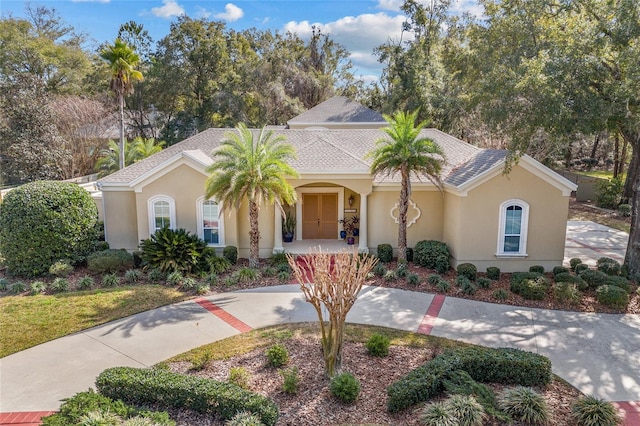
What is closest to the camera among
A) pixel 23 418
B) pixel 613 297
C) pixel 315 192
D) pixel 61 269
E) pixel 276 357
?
pixel 23 418

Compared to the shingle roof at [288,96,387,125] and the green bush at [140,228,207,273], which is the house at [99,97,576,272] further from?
the shingle roof at [288,96,387,125]

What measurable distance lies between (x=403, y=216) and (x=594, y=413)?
30.9ft

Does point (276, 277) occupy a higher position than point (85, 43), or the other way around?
point (85, 43)

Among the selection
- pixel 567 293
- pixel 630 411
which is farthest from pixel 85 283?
pixel 567 293

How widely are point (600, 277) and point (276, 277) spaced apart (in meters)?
10.9

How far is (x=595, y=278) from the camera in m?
13.9

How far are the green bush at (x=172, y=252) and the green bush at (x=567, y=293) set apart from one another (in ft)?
39.2

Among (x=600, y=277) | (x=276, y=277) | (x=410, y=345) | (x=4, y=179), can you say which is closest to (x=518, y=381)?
(x=410, y=345)

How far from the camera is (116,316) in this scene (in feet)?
39.0

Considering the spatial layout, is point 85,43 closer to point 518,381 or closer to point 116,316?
point 116,316

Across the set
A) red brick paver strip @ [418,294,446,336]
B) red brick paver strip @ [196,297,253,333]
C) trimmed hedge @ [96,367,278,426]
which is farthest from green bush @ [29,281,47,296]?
red brick paver strip @ [418,294,446,336]

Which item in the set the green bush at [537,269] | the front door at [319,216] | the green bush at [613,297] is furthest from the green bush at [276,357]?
the front door at [319,216]

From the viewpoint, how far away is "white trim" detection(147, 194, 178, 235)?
16578mm

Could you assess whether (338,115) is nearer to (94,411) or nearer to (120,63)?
(120,63)
